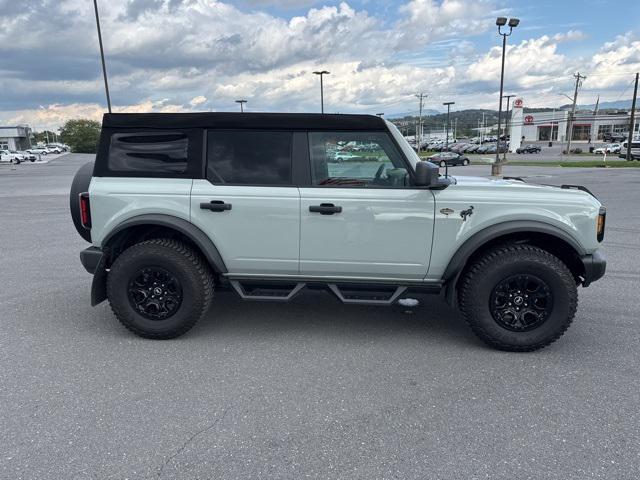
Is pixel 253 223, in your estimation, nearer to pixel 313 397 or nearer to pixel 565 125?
pixel 313 397

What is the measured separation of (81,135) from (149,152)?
14246 centimetres

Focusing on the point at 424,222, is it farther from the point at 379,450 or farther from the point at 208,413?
the point at 208,413

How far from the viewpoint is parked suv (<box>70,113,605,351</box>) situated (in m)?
3.70

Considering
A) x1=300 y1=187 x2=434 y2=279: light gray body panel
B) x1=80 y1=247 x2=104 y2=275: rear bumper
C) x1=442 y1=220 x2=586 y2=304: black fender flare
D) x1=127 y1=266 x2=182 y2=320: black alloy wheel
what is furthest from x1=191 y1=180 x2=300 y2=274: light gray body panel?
x1=442 y1=220 x2=586 y2=304: black fender flare

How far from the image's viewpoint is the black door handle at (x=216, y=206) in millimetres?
3803

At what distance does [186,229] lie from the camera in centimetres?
384

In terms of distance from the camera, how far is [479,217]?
3705 mm

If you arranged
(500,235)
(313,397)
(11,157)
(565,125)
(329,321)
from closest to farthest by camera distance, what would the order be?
(313,397) → (500,235) → (329,321) → (11,157) → (565,125)

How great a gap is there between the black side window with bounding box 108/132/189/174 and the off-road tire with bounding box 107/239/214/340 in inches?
24.5

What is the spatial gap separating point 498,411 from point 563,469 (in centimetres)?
56

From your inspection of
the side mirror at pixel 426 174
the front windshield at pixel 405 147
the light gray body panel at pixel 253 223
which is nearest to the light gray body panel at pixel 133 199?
the light gray body panel at pixel 253 223

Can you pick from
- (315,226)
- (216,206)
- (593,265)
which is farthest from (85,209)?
(593,265)

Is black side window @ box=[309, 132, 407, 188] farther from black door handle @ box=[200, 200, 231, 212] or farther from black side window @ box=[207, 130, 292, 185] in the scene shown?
black door handle @ box=[200, 200, 231, 212]

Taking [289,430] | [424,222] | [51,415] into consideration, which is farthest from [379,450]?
[51,415]
